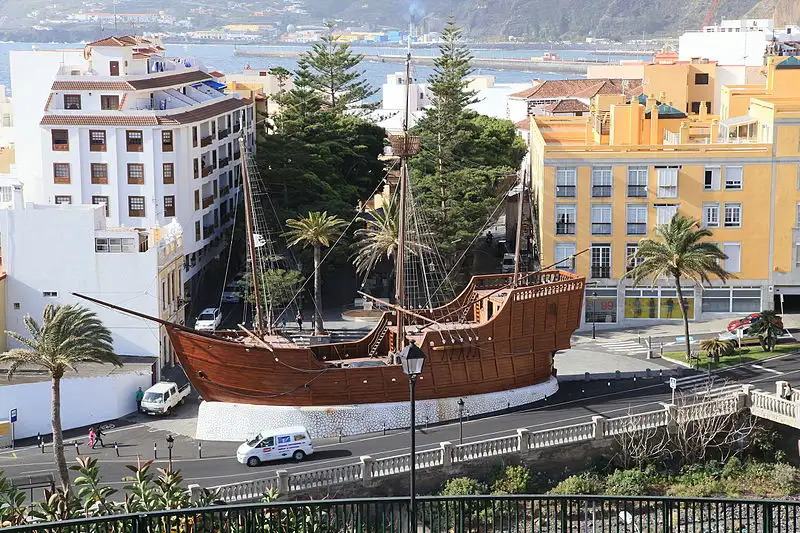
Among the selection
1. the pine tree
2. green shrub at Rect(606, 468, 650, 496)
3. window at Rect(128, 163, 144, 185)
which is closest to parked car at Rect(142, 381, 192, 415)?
green shrub at Rect(606, 468, 650, 496)

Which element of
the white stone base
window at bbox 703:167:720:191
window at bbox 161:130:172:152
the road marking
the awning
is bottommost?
the white stone base

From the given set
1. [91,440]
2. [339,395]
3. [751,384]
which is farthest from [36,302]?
[751,384]

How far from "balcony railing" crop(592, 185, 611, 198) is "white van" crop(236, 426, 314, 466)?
1846 cm

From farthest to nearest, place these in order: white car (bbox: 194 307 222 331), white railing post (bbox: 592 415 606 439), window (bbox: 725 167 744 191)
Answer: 1. window (bbox: 725 167 744 191)
2. white car (bbox: 194 307 222 331)
3. white railing post (bbox: 592 415 606 439)

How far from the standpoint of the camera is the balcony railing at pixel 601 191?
48125 mm

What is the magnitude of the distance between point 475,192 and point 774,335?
1410 cm

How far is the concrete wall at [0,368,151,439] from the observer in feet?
121

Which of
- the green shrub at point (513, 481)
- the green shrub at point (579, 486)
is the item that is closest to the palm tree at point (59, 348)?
the green shrub at point (513, 481)

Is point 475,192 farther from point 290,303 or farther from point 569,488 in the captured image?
point 569,488

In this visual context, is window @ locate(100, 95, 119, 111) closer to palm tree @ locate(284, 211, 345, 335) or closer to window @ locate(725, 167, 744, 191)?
palm tree @ locate(284, 211, 345, 335)

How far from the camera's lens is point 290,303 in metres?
47.3

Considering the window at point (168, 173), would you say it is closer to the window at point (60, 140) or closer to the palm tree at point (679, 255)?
the window at point (60, 140)

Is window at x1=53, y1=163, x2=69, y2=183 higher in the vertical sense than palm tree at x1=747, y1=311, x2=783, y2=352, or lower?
higher

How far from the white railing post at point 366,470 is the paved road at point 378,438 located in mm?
1605
